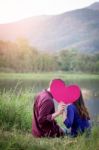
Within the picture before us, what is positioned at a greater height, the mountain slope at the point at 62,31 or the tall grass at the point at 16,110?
the mountain slope at the point at 62,31

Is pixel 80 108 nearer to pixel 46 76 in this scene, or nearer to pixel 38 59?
pixel 46 76

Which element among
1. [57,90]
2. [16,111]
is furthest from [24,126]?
[57,90]

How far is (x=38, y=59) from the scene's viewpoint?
4691 millimetres

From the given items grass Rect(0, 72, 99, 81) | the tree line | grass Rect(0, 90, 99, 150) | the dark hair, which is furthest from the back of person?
the tree line

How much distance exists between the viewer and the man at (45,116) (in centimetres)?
362

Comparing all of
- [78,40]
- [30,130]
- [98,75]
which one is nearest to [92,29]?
[78,40]

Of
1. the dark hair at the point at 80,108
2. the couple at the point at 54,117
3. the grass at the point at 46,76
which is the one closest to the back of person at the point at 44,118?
the couple at the point at 54,117

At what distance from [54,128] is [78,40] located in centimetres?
121

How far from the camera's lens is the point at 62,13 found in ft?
15.1

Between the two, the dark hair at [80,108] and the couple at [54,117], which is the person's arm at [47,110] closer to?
the couple at [54,117]

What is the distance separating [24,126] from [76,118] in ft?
2.13

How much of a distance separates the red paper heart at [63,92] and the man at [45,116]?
0.05m

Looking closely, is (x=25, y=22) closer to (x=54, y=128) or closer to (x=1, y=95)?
(x=1, y=95)

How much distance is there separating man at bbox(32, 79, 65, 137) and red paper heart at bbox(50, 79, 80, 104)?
47 millimetres
